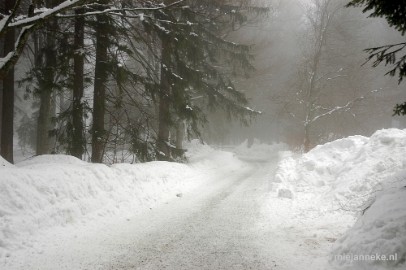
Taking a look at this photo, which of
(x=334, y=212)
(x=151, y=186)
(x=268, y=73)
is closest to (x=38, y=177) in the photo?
(x=151, y=186)

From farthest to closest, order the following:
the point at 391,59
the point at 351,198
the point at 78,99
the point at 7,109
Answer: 1. the point at 78,99
2. the point at 7,109
3. the point at 351,198
4. the point at 391,59

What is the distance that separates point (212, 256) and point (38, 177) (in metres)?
4.15

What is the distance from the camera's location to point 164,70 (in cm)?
1416

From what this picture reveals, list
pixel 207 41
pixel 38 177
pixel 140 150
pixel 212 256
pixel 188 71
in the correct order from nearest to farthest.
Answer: pixel 212 256 → pixel 38 177 → pixel 140 150 → pixel 188 71 → pixel 207 41

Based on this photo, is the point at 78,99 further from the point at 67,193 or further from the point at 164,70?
the point at 67,193

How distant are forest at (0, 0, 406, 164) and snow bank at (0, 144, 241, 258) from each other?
2.27 meters

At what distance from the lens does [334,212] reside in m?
7.87

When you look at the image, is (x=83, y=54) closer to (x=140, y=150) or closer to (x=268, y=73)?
(x=140, y=150)

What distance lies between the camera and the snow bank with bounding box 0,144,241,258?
19.0 feet

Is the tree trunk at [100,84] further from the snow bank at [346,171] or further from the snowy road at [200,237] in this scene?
the snow bank at [346,171]

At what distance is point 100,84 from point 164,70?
10.8 feet

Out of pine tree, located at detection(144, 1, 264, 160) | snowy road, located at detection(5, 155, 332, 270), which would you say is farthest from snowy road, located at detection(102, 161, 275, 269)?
pine tree, located at detection(144, 1, 264, 160)

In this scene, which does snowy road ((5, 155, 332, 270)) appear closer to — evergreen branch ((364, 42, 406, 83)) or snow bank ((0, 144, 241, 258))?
snow bank ((0, 144, 241, 258))

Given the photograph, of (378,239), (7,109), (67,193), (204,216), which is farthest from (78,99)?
(378,239)
